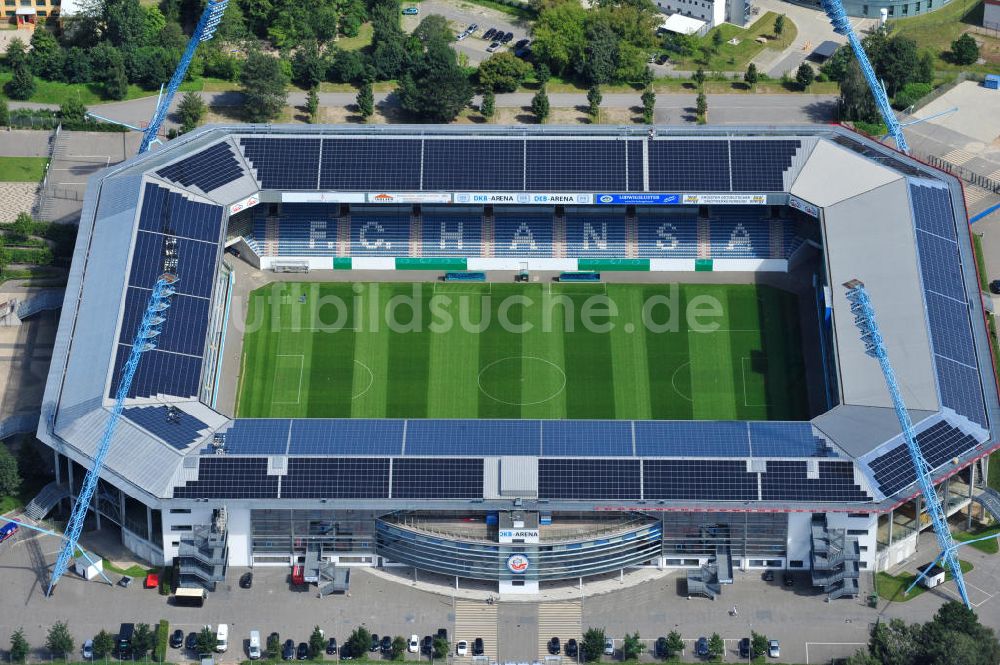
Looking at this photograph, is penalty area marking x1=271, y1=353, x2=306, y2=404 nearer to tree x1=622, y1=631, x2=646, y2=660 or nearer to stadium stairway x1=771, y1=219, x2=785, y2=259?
tree x1=622, y1=631, x2=646, y2=660

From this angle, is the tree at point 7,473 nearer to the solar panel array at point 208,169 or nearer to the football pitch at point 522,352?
the football pitch at point 522,352

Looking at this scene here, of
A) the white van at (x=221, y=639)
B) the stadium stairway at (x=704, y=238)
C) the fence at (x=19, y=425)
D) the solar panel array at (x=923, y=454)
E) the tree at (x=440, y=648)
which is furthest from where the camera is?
the stadium stairway at (x=704, y=238)

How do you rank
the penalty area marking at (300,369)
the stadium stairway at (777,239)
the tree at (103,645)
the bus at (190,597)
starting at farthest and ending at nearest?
the stadium stairway at (777,239) → the penalty area marking at (300,369) → the bus at (190,597) → the tree at (103,645)

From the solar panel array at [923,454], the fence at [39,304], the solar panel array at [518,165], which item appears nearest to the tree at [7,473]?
the fence at [39,304]

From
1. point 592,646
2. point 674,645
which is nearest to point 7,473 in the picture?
point 592,646

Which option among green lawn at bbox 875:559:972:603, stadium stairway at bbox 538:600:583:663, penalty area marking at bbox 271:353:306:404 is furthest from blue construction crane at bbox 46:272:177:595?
green lawn at bbox 875:559:972:603

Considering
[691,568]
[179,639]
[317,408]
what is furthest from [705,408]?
[179,639]

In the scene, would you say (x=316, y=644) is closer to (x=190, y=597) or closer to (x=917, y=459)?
(x=190, y=597)
